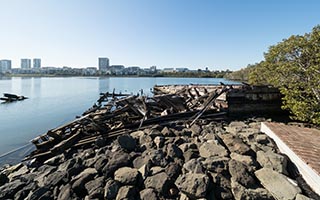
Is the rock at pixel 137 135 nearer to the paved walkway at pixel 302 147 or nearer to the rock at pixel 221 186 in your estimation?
the rock at pixel 221 186

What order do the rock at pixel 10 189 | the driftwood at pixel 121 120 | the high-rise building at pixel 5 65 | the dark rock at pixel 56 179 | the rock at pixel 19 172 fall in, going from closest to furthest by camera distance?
the rock at pixel 10 189
the dark rock at pixel 56 179
the rock at pixel 19 172
the driftwood at pixel 121 120
the high-rise building at pixel 5 65

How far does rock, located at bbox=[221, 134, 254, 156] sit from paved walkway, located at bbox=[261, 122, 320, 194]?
0.80m

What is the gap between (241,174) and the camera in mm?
3750

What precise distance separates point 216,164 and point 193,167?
478mm

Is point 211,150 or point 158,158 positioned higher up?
point 211,150

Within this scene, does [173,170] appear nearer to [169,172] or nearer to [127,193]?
[169,172]

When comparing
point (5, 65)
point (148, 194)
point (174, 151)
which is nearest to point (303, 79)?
point (174, 151)

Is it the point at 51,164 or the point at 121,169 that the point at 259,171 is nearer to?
the point at 121,169

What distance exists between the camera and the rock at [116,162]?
447 centimetres

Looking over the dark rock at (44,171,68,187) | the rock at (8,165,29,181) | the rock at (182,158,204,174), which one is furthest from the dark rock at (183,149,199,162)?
the rock at (8,165,29,181)

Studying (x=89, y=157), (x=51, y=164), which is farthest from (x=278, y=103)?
(x=51, y=164)

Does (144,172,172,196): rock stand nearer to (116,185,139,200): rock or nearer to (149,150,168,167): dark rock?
(116,185,139,200): rock

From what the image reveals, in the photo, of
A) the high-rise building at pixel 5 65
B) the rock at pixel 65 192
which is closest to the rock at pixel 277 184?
the rock at pixel 65 192

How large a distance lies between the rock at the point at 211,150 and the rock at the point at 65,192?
3.00 metres
